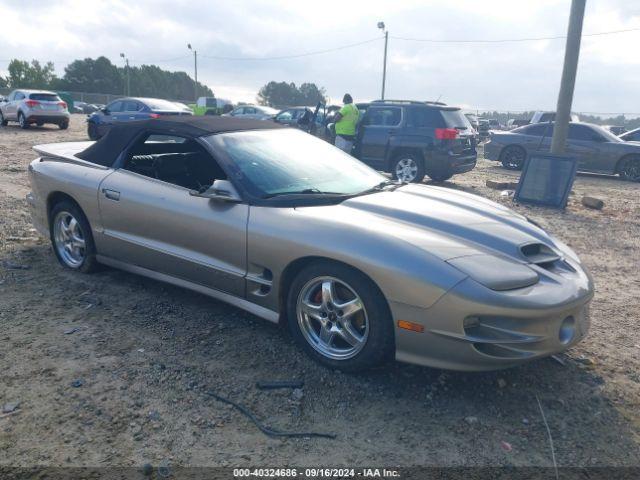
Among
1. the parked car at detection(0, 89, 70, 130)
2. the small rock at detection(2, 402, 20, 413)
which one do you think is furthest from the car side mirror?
the parked car at detection(0, 89, 70, 130)

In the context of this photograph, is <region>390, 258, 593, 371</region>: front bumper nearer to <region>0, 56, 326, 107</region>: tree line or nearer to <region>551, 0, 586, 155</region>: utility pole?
<region>551, 0, 586, 155</region>: utility pole

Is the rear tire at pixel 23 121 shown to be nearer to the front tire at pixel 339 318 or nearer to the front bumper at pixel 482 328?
the front tire at pixel 339 318

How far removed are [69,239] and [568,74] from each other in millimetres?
9148

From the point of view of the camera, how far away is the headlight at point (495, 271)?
287 cm

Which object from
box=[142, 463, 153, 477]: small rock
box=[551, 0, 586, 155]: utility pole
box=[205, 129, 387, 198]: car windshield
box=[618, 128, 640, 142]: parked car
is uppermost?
box=[551, 0, 586, 155]: utility pole

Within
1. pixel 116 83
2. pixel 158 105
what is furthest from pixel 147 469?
pixel 116 83

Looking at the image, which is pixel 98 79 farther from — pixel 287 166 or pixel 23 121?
pixel 287 166

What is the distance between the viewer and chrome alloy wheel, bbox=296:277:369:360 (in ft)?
10.4

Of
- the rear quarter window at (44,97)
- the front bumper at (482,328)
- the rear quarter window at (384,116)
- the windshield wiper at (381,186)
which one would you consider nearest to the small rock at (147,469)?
the front bumper at (482,328)

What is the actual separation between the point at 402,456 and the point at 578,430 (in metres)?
0.99

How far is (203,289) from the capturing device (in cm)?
386

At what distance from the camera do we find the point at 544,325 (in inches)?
114

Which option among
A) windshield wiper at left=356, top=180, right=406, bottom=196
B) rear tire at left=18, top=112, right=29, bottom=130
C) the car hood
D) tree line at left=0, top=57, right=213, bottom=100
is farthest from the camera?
tree line at left=0, top=57, right=213, bottom=100

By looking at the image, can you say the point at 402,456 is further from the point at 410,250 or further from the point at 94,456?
the point at 94,456
